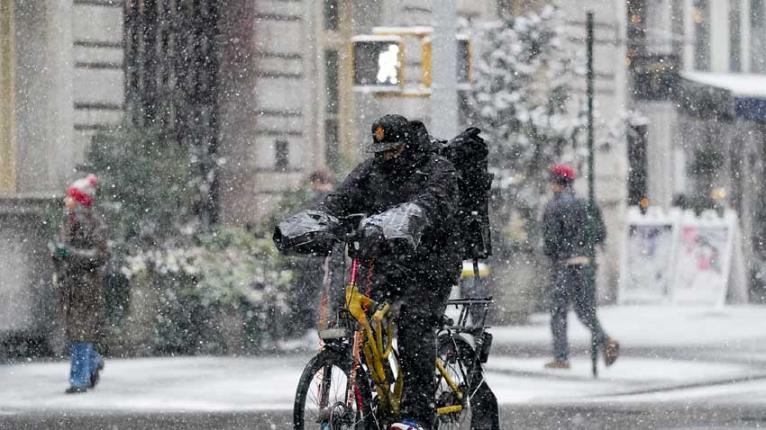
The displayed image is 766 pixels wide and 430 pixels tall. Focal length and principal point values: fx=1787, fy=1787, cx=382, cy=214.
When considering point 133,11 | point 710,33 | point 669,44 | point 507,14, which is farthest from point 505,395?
point 710,33

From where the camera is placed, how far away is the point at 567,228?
571 inches

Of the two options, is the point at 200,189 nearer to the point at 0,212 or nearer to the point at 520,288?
the point at 0,212

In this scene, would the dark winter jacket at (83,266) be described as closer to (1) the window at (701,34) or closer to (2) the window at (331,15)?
(2) the window at (331,15)

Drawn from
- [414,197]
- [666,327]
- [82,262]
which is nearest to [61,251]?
[82,262]

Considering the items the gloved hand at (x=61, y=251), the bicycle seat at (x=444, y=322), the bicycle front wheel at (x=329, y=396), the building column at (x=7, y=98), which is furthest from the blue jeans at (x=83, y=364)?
the bicycle front wheel at (x=329, y=396)

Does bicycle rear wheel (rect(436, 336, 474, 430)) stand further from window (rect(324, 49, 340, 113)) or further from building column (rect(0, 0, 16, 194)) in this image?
window (rect(324, 49, 340, 113))

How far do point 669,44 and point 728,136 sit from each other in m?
2.95

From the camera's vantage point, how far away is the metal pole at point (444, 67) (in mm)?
12970

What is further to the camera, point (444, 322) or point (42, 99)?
point (42, 99)

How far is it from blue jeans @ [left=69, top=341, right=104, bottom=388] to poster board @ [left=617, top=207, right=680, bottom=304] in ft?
29.2

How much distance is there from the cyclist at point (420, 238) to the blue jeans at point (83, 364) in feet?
16.9

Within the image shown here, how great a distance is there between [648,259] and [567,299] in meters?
6.45

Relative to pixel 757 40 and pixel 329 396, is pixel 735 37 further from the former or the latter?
pixel 329 396

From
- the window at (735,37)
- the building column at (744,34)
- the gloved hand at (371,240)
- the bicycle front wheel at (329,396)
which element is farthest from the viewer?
the building column at (744,34)
